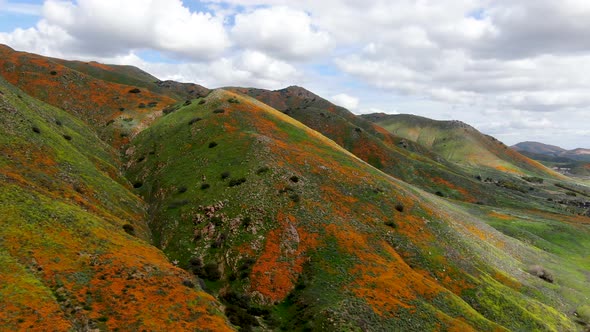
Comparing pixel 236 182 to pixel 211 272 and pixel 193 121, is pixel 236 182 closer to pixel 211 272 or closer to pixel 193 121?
pixel 211 272

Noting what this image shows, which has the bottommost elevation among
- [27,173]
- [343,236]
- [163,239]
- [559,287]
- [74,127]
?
[559,287]

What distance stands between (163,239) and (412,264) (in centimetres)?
3699

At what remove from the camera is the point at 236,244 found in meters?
48.0

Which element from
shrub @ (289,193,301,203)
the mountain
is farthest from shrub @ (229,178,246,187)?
shrub @ (289,193,301,203)

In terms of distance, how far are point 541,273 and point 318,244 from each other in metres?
47.0

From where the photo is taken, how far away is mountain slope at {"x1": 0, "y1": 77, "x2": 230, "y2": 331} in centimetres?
2642

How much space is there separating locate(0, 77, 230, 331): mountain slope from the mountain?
0.51 ft

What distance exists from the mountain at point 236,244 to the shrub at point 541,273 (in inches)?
11.0

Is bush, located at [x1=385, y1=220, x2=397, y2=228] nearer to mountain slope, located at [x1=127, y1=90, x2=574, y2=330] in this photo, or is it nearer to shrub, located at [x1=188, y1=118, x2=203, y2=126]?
mountain slope, located at [x1=127, y1=90, x2=574, y2=330]

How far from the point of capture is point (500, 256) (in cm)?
6738

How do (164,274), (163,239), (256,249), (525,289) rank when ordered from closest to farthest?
1. (164,274)
2. (256,249)
3. (163,239)
4. (525,289)

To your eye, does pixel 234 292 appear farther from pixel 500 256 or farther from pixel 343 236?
pixel 500 256

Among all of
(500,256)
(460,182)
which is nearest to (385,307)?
(500,256)

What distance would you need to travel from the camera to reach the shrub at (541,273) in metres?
64.5
